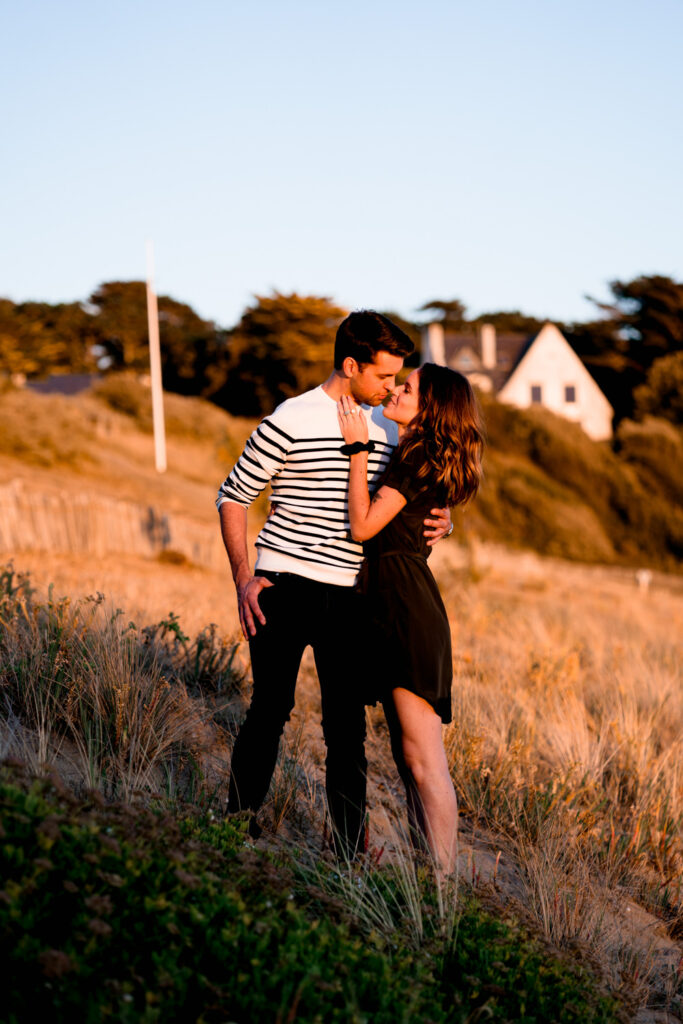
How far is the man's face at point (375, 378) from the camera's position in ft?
10.6

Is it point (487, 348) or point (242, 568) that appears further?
point (487, 348)

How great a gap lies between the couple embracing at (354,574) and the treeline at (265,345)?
25776mm

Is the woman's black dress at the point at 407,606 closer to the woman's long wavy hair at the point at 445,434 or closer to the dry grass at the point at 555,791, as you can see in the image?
the woman's long wavy hair at the point at 445,434

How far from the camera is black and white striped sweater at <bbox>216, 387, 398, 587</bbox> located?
3232 mm

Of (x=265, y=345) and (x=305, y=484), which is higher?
(x=265, y=345)

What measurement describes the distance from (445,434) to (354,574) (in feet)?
1.90

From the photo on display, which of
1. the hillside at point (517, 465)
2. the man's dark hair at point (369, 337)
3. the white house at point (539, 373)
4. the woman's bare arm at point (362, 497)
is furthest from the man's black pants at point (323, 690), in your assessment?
the white house at point (539, 373)

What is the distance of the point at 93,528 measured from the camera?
38.4 ft

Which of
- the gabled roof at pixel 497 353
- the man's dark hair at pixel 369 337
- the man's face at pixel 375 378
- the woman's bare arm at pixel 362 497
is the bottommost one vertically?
the woman's bare arm at pixel 362 497

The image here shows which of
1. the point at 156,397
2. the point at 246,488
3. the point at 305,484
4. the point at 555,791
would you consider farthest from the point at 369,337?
the point at 156,397

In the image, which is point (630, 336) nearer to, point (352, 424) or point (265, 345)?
point (265, 345)

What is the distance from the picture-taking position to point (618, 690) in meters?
6.36

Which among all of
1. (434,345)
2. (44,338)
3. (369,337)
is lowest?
(369,337)

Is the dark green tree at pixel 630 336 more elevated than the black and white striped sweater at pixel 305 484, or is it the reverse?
the dark green tree at pixel 630 336
